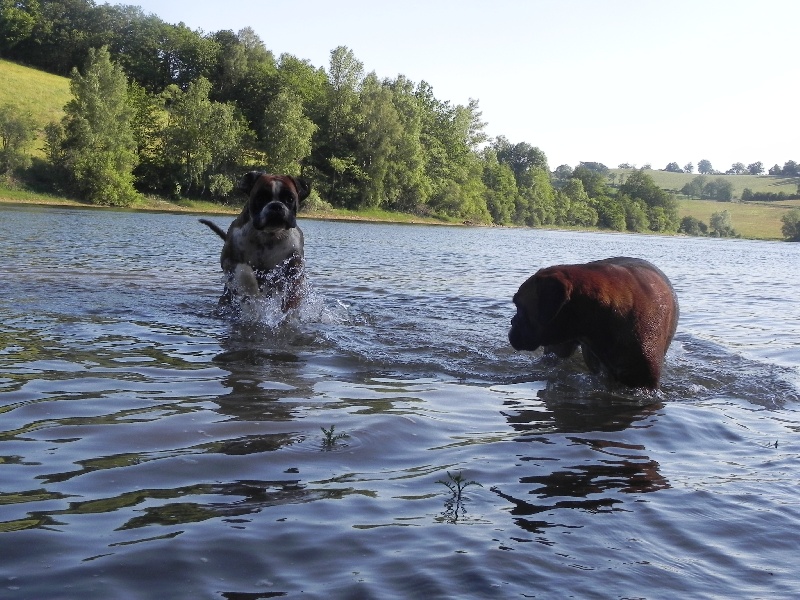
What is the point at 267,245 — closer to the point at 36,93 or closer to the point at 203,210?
the point at 203,210

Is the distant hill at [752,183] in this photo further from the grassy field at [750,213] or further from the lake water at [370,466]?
the lake water at [370,466]

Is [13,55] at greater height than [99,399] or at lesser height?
greater

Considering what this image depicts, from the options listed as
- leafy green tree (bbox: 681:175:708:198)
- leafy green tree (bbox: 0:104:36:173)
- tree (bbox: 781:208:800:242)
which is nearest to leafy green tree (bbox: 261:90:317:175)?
leafy green tree (bbox: 0:104:36:173)

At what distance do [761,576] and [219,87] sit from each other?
320 ft

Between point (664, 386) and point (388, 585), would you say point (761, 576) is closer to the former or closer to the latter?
point (388, 585)

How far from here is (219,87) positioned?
94250mm

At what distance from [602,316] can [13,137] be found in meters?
61.5

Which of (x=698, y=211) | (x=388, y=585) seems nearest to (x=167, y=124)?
(x=388, y=585)

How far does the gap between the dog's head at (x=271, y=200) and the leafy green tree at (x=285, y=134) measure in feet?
221

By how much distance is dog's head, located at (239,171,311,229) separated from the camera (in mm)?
9047

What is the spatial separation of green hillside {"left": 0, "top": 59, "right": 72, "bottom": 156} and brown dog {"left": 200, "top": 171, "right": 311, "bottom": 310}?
60419 millimetres

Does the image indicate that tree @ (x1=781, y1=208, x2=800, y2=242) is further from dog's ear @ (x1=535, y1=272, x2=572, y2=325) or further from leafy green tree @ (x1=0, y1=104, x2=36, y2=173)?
dog's ear @ (x1=535, y1=272, x2=572, y2=325)

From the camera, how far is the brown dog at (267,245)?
9188 millimetres

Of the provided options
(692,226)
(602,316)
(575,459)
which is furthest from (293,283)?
(692,226)
